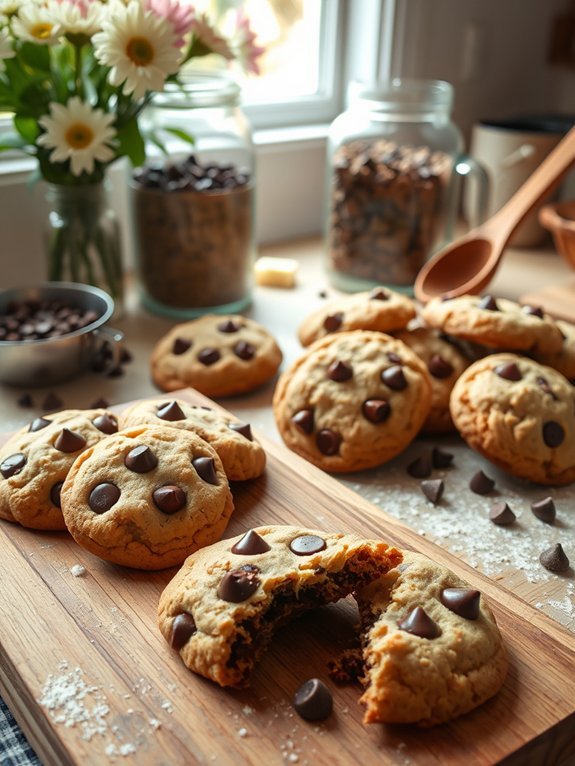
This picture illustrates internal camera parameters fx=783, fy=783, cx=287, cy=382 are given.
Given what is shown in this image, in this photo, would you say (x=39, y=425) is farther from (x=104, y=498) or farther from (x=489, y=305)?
(x=489, y=305)

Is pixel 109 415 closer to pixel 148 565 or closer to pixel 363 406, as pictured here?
pixel 148 565

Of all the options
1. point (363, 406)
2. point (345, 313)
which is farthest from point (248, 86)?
point (363, 406)

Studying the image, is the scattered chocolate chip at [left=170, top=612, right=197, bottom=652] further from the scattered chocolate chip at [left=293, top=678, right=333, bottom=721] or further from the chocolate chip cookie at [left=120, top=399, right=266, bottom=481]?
the chocolate chip cookie at [left=120, top=399, right=266, bottom=481]

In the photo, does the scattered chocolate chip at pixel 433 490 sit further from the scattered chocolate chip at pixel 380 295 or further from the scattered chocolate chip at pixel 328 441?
the scattered chocolate chip at pixel 380 295

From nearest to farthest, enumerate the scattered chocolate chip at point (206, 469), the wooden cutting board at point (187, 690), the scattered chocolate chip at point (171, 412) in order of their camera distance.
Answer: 1. the wooden cutting board at point (187, 690)
2. the scattered chocolate chip at point (206, 469)
3. the scattered chocolate chip at point (171, 412)

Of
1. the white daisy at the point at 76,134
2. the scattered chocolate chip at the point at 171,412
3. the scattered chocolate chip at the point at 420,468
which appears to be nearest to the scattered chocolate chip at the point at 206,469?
the scattered chocolate chip at the point at 171,412

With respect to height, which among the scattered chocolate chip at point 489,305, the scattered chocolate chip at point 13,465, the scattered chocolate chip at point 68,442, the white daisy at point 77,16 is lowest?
the scattered chocolate chip at point 13,465

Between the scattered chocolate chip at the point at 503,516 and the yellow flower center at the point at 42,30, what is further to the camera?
the yellow flower center at the point at 42,30
